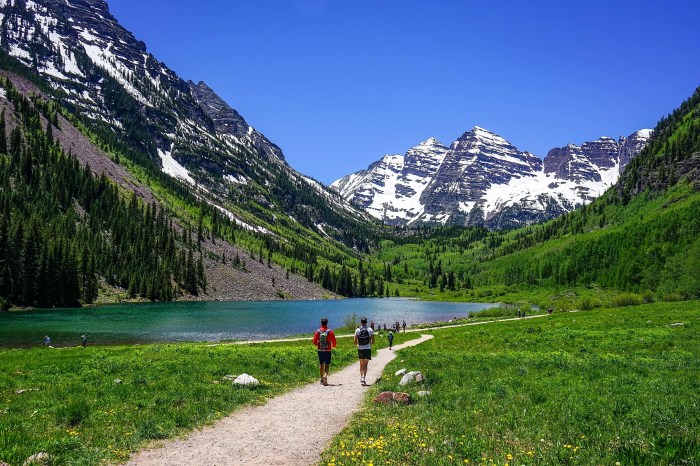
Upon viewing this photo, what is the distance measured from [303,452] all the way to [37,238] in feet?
485

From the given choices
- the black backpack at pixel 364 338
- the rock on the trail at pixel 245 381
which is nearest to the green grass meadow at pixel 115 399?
the rock on the trail at pixel 245 381

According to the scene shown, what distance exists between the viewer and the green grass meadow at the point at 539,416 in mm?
11353

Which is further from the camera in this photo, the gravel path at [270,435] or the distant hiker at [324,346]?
the distant hiker at [324,346]

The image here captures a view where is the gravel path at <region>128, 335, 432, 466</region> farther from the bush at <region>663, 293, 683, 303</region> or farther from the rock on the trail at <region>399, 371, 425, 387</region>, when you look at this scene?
the bush at <region>663, 293, 683, 303</region>

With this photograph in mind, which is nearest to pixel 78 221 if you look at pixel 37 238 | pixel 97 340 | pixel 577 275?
pixel 37 238

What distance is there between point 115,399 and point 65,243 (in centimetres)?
14110

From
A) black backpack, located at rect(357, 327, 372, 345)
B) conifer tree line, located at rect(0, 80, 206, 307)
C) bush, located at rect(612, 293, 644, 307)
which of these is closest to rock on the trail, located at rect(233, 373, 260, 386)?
black backpack, located at rect(357, 327, 372, 345)

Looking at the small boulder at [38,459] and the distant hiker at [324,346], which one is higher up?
the distant hiker at [324,346]

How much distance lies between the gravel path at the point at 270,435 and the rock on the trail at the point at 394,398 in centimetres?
102

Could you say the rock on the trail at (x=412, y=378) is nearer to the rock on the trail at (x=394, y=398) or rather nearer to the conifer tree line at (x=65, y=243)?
the rock on the trail at (x=394, y=398)

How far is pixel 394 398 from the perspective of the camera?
1911 centimetres

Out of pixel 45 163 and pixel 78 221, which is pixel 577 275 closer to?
pixel 78 221

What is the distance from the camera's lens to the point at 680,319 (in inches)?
1991

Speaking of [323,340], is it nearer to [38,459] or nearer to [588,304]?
[38,459]
